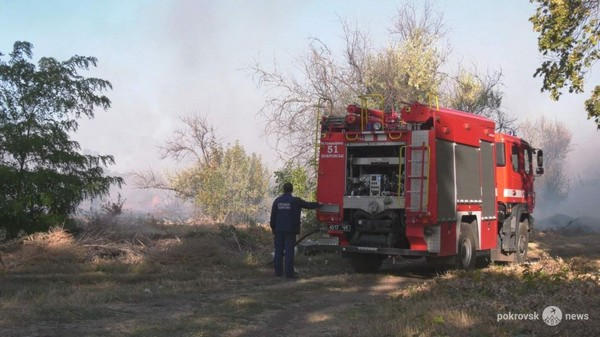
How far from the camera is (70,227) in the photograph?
13172 mm

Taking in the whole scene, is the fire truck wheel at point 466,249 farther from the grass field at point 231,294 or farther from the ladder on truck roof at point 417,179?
the ladder on truck roof at point 417,179

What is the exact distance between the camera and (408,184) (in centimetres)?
1085

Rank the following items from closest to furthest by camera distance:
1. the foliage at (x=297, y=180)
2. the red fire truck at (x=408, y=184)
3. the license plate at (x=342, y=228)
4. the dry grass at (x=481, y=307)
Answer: the dry grass at (x=481, y=307) → the red fire truck at (x=408, y=184) → the license plate at (x=342, y=228) → the foliage at (x=297, y=180)

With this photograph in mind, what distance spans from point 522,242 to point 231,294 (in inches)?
349

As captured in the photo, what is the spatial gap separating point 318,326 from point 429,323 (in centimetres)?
147

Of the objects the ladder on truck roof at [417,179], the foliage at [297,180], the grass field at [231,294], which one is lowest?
the grass field at [231,294]

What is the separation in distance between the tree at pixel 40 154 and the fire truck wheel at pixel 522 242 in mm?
10126

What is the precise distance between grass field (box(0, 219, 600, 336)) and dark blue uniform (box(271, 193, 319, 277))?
1.73ft

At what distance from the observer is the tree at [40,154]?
12445mm

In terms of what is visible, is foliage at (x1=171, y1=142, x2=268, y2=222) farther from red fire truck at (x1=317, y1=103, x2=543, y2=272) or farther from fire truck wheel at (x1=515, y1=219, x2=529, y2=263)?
red fire truck at (x1=317, y1=103, x2=543, y2=272)

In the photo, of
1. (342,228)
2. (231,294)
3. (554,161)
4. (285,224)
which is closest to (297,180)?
(342,228)

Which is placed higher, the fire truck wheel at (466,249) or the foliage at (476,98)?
the foliage at (476,98)

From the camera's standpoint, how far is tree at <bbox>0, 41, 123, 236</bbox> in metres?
12.4

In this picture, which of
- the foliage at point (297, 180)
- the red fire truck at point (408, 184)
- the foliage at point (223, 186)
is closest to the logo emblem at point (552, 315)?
the red fire truck at point (408, 184)
